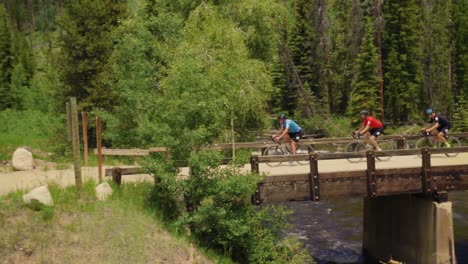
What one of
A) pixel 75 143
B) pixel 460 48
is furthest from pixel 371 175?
pixel 460 48

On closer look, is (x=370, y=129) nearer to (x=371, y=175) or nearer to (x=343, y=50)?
(x=371, y=175)

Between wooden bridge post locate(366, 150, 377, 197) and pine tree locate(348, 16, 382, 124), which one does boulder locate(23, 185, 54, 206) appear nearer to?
wooden bridge post locate(366, 150, 377, 197)

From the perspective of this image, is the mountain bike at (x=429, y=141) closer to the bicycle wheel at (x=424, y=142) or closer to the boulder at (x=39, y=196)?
the bicycle wheel at (x=424, y=142)

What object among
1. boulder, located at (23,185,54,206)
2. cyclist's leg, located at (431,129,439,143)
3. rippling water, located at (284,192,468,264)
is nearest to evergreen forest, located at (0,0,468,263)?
boulder, located at (23,185,54,206)

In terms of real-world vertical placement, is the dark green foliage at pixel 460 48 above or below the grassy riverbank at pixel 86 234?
above

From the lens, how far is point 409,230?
17.4 m

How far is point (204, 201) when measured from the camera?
13.4 metres

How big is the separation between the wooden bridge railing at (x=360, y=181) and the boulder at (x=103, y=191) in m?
4.03

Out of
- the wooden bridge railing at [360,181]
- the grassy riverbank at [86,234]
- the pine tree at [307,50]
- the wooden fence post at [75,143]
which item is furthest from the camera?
the pine tree at [307,50]

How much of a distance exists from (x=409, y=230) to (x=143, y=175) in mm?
8884

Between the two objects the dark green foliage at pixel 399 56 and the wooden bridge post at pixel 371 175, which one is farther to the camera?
the dark green foliage at pixel 399 56

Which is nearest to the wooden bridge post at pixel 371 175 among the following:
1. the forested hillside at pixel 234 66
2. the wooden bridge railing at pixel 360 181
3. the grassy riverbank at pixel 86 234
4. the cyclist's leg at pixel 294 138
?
the wooden bridge railing at pixel 360 181

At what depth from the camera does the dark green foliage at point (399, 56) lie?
47.8 metres

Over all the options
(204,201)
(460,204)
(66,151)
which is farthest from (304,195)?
(66,151)
